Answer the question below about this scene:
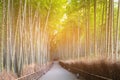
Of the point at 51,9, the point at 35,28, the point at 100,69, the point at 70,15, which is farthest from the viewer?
the point at 70,15

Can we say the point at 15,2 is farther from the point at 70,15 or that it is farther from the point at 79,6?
the point at 70,15

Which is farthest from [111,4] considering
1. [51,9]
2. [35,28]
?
[51,9]

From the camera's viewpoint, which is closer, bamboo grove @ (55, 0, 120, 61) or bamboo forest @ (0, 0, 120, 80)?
bamboo forest @ (0, 0, 120, 80)

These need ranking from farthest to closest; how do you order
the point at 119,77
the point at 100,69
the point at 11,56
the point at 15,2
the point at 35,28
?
the point at 35,28
the point at 15,2
the point at 11,56
the point at 100,69
the point at 119,77

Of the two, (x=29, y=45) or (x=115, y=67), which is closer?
(x=115, y=67)

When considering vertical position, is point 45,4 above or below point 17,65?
above

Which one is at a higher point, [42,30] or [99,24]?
[99,24]

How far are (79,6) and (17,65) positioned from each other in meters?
12.7

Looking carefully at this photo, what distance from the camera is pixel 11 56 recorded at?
14.8 meters

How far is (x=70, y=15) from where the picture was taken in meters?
31.5

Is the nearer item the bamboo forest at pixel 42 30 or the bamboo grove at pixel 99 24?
the bamboo forest at pixel 42 30

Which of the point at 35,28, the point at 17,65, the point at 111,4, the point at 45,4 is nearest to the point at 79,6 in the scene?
the point at 45,4

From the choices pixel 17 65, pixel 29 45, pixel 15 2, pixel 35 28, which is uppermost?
pixel 15 2

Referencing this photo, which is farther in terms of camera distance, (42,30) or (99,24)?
(42,30)
